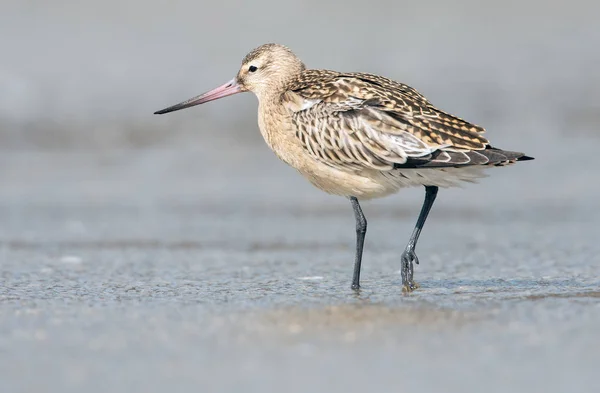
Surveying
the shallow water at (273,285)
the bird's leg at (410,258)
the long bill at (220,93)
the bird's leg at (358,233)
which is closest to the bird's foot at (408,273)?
the bird's leg at (410,258)

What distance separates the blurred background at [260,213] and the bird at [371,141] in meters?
0.69

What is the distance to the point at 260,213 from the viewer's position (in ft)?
32.4

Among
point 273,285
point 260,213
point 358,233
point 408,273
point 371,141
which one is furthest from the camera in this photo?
point 260,213

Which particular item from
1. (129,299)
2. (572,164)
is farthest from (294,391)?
(572,164)

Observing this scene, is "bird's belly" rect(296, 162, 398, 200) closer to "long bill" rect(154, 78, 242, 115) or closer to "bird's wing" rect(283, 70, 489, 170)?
"bird's wing" rect(283, 70, 489, 170)

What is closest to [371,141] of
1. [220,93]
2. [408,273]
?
[408,273]

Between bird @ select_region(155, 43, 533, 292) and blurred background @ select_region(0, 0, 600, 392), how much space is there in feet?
2.25

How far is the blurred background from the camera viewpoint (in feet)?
16.5

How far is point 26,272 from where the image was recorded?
743 cm

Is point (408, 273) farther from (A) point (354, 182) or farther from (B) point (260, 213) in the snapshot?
(B) point (260, 213)

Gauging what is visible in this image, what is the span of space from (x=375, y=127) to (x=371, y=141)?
0.34ft

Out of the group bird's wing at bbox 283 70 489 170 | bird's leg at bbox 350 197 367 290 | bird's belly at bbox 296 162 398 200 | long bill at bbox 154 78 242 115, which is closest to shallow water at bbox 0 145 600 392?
bird's leg at bbox 350 197 367 290

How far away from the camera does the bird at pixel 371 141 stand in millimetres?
6547

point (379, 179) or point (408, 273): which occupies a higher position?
point (379, 179)
